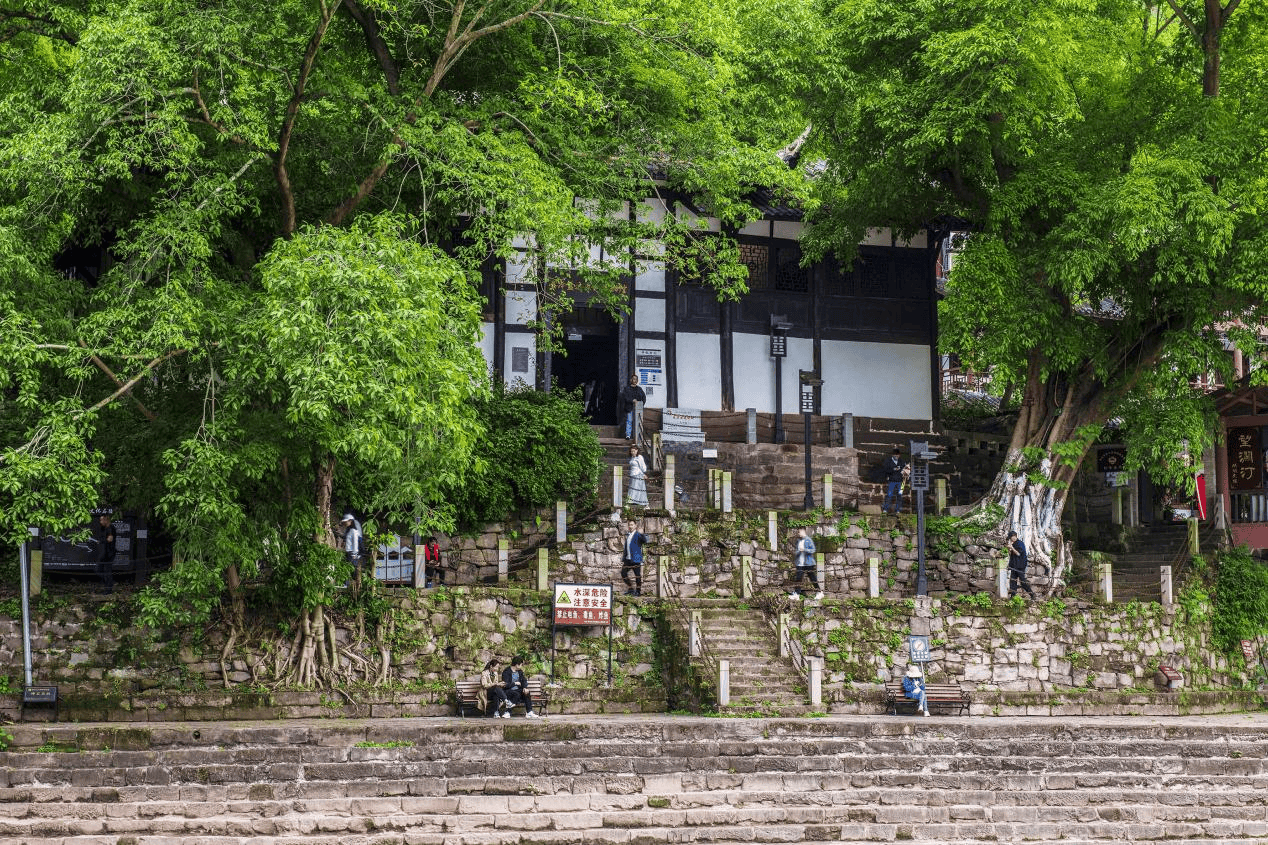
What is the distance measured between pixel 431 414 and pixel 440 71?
5.28 metres

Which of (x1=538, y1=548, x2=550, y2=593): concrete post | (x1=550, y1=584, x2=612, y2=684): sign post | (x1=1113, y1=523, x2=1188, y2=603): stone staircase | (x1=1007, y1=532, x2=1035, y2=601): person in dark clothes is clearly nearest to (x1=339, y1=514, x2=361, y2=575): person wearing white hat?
(x1=538, y1=548, x2=550, y2=593): concrete post

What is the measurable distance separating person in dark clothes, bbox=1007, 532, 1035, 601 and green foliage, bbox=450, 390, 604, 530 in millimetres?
6919

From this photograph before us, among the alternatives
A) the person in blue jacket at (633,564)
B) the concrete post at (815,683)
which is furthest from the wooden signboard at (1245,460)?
the person in blue jacket at (633,564)

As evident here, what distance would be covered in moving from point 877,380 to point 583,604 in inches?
409

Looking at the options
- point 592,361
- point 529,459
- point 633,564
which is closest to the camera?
point 633,564

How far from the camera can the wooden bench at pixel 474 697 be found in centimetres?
2003

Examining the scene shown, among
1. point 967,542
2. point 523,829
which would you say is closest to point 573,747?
point 523,829

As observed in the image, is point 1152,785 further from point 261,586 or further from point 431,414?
point 261,586

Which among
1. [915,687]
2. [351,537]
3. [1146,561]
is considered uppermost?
[351,537]

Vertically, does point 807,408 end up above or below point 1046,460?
above

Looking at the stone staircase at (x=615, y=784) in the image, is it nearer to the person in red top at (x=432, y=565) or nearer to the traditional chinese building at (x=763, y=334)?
the person in red top at (x=432, y=565)

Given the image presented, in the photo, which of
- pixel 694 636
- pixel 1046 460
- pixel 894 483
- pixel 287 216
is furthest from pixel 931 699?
pixel 287 216

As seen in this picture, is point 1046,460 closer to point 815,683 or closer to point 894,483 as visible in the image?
point 894,483

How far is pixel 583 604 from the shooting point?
21.5 metres
